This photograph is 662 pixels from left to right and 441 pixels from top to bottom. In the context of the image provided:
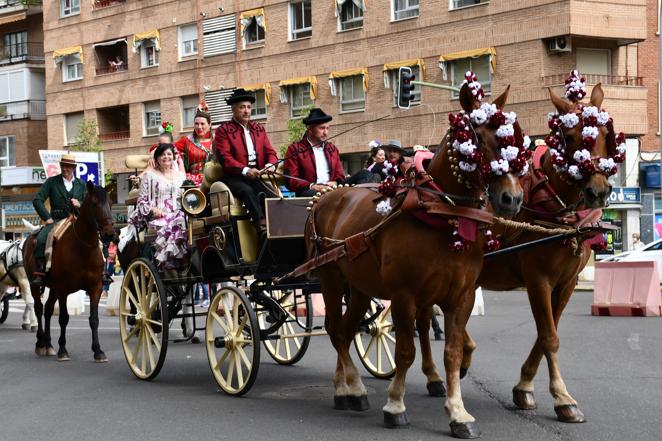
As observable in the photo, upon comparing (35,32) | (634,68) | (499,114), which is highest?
(35,32)

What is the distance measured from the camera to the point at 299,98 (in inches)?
1645

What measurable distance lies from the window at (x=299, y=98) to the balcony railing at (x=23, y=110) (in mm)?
18669

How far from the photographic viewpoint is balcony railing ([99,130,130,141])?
49566 millimetres

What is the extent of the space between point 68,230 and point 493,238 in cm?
772

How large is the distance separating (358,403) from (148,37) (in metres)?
40.8

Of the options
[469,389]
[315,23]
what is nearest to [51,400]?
[469,389]

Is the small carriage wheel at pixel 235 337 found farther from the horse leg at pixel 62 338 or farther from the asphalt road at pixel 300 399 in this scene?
the horse leg at pixel 62 338

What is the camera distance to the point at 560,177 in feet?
28.6

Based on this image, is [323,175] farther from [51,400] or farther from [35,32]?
[35,32]

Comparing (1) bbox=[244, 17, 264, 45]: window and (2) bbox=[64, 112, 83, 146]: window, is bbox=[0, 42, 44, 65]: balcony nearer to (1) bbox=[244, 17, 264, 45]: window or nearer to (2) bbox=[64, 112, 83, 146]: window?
(2) bbox=[64, 112, 83, 146]: window

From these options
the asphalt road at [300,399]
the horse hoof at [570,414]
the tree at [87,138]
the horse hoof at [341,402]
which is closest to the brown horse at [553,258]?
the horse hoof at [570,414]

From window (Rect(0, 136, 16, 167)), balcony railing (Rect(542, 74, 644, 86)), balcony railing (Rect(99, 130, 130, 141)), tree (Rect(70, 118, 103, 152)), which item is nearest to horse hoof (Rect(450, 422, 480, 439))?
balcony railing (Rect(542, 74, 644, 86))

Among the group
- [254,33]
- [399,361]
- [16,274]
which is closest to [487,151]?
[399,361]

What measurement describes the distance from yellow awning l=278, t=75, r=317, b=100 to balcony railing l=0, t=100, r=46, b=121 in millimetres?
18183
